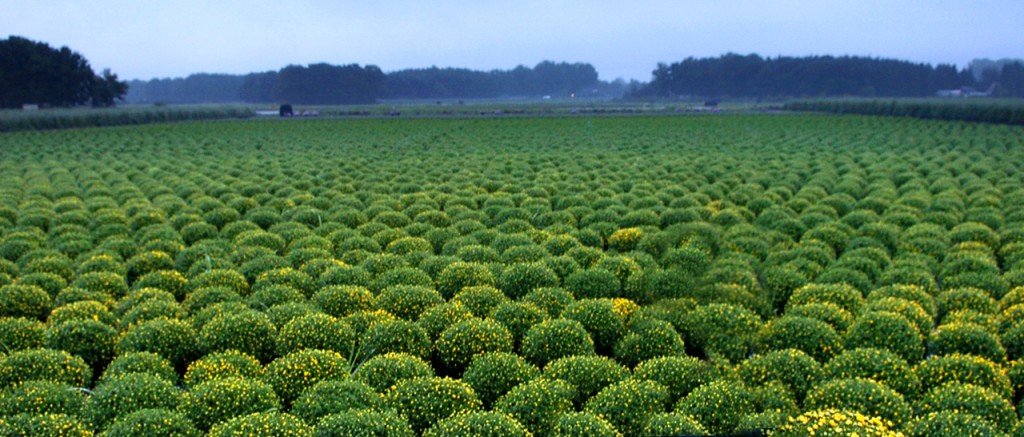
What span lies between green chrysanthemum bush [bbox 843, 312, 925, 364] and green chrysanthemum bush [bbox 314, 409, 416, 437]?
617 centimetres

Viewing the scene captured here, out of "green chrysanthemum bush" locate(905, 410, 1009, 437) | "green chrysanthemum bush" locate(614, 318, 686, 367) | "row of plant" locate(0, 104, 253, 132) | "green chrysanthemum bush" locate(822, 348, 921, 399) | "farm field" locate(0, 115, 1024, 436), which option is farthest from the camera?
"row of plant" locate(0, 104, 253, 132)

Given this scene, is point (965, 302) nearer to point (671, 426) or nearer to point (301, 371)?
point (671, 426)

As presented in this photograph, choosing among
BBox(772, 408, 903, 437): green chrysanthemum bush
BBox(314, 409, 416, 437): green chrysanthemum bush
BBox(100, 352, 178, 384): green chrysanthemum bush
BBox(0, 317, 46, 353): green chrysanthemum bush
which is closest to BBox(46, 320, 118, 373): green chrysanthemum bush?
BBox(0, 317, 46, 353): green chrysanthemum bush

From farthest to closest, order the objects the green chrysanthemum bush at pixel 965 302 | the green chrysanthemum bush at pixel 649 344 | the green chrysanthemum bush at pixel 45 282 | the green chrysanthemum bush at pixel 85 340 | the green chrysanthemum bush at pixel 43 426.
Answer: the green chrysanthemum bush at pixel 45 282 → the green chrysanthemum bush at pixel 965 302 → the green chrysanthemum bush at pixel 85 340 → the green chrysanthemum bush at pixel 649 344 → the green chrysanthemum bush at pixel 43 426

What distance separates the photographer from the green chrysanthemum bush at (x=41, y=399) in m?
7.64

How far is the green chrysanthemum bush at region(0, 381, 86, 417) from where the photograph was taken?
7.64 m

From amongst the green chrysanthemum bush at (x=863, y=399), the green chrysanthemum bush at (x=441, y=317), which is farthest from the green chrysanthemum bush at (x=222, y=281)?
the green chrysanthemum bush at (x=863, y=399)

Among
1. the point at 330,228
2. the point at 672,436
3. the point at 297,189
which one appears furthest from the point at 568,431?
the point at 297,189

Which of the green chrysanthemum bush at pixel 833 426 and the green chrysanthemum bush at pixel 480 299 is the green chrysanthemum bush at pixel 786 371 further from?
the green chrysanthemum bush at pixel 480 299

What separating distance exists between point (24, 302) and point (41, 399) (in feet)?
14.4

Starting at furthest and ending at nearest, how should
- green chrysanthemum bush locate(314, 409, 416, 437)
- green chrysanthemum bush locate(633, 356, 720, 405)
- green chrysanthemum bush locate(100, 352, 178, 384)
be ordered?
1. green chrysanthemum bush locate(100, 352, 178, 384)
2. green chrysanthemum bush locate(633, 356, 720, 405)
3. green chrysanthemum bush locate(314, 409, 416, 437)

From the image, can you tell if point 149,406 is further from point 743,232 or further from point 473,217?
point 743,232

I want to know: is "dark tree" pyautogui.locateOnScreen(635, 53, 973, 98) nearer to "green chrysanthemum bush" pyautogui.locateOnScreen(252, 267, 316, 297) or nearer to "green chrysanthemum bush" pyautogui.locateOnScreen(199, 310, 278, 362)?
"green chrysanthemum bush" pyautogui.locateOnScreen(252, 267, 316, 297)

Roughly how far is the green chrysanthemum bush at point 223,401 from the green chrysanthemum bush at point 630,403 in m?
3.64
